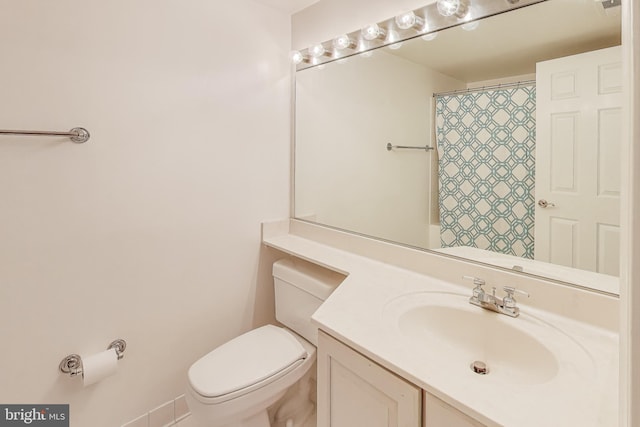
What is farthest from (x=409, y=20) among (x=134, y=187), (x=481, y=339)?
(x=134, y=187)

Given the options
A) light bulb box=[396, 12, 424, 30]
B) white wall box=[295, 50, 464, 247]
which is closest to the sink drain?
white wall box=[295, 50, 464, 247]

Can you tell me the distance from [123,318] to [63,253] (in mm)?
359

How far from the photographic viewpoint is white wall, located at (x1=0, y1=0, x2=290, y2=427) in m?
1.16

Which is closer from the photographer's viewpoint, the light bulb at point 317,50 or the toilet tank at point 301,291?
the toilet tank at point 301,291

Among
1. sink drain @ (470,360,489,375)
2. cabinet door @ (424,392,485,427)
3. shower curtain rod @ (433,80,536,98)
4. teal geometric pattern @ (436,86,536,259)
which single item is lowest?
sink drain @ (470,360,489,375)

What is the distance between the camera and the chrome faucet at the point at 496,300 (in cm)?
102

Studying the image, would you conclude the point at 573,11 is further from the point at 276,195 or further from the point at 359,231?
the point at 276,195

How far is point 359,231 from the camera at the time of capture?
1.66 metres

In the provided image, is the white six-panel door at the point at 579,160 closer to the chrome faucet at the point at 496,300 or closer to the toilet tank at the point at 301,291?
the chrome faucet at the point at 496,300

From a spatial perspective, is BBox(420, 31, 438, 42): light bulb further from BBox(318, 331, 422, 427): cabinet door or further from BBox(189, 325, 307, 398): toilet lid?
BBox(189, 325, 307, 398): toilet lid

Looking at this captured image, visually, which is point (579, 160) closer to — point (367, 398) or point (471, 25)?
point (471, 25)

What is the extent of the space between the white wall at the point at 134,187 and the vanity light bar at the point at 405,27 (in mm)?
272

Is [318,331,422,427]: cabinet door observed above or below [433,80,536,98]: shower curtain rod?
below

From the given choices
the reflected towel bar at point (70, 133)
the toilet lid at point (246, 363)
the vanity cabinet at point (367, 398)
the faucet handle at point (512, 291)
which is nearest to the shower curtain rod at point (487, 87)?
the faucet handle at point (512, 291)
